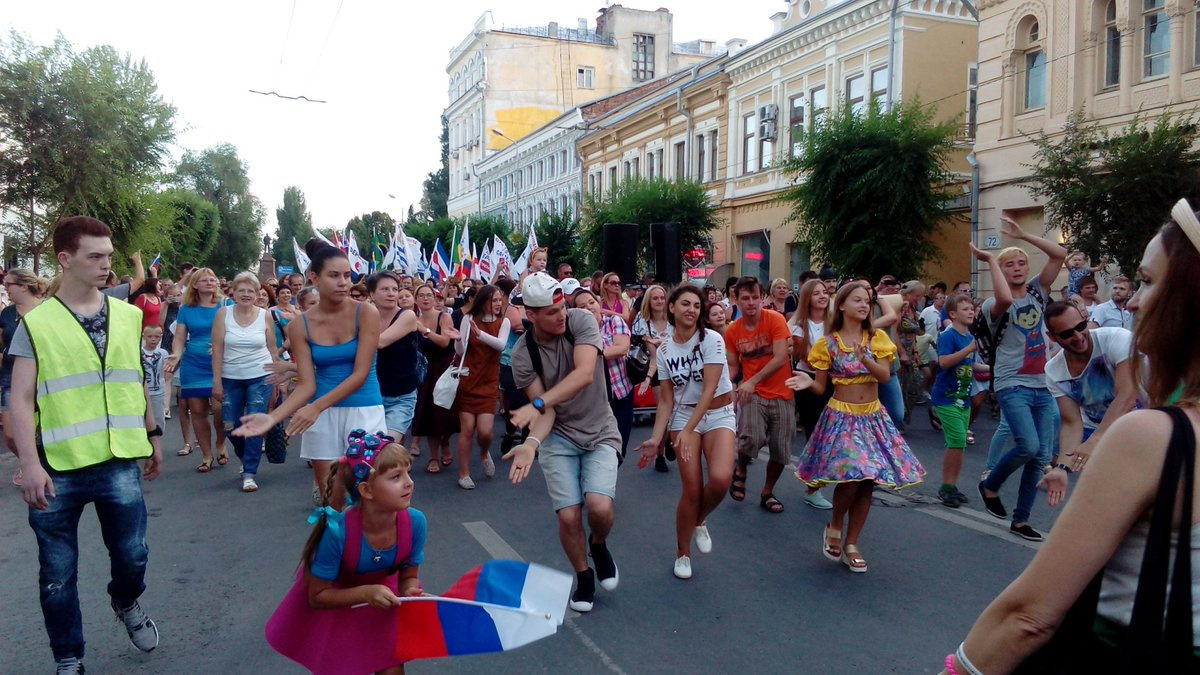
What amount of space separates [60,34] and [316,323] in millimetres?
23786

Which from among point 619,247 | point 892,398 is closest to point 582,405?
point 892,398

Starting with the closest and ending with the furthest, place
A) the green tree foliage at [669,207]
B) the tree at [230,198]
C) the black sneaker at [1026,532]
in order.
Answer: the black sneaker at [1026,532], the green tree foliage at [669,207], the tree at [230,198]

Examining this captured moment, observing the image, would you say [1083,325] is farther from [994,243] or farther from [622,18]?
[622,18]

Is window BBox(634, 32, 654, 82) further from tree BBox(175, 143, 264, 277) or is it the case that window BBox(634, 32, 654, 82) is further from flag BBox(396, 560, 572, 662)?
flag BBox(396, 560, 572, 662)

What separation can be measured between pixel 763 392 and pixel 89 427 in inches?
200

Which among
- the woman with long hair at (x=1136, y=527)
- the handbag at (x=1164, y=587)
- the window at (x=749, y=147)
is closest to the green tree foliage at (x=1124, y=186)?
the woman with long hair at (x=1136, y=527)

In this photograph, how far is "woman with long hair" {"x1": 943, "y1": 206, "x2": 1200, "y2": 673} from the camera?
4.65 feet

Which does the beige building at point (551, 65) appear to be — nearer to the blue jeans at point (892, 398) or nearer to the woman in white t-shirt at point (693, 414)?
the blue jeans at point (892, 398)

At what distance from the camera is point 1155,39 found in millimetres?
18266

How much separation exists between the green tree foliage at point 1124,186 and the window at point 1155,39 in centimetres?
224

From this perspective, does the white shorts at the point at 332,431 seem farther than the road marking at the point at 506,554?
Yes

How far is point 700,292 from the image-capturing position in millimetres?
6043

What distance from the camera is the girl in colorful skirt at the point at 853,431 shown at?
19.0ft

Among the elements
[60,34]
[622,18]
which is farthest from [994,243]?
[622,18]
